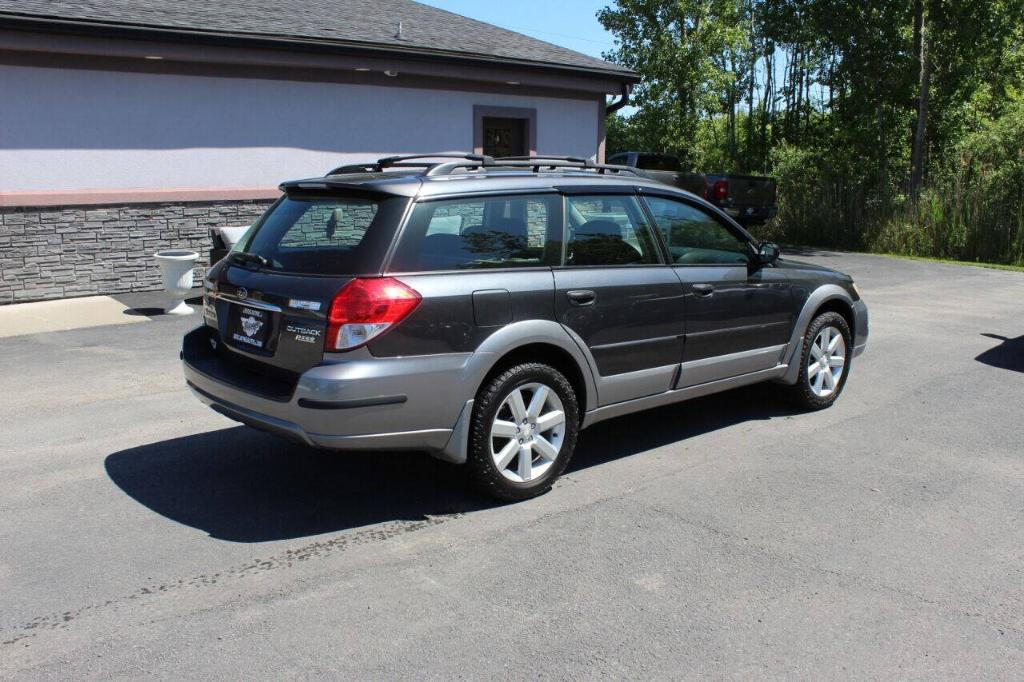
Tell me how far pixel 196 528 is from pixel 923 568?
11.3ft

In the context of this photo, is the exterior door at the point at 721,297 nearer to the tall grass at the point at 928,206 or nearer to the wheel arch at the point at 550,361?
the wheel arch at the point at 550,361

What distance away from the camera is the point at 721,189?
1958 cm

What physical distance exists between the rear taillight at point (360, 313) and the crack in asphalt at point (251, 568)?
93 cm

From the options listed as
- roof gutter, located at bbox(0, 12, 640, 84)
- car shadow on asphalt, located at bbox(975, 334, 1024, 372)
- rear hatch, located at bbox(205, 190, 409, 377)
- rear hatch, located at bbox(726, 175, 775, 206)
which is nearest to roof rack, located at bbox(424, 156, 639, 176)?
rear hatch, located at bbox(205, 190, 409, 377)

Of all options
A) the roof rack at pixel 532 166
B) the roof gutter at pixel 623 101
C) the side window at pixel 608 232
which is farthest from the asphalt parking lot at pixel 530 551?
the roof gutter at pixel 623 101

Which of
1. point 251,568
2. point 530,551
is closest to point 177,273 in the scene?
point 251,568

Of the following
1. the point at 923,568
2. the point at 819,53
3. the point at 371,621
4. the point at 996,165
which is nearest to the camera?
the point at 371,621

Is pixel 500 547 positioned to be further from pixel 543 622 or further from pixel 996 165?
pixel 996 165

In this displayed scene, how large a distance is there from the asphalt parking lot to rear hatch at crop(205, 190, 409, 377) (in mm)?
858

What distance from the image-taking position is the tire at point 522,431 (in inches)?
187

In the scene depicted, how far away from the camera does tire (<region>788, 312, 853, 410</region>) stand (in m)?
6.69

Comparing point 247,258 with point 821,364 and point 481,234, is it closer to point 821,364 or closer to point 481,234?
point 481,234

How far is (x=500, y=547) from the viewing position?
439cm

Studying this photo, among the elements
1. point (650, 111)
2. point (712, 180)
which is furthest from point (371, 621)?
point (650, 111)
